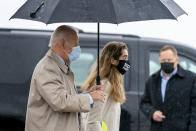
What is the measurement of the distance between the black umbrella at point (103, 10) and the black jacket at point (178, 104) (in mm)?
1519

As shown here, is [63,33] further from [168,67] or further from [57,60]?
[168,67]

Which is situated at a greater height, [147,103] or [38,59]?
[38,59]

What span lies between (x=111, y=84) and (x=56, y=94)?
932 millimetres

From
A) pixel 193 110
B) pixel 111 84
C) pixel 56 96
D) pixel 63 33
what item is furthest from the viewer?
pixel 193 110

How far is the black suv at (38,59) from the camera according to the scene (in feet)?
20.7

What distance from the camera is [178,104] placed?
17.2ft

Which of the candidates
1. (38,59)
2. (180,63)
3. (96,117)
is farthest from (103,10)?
(180,63)

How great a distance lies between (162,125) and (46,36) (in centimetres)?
201

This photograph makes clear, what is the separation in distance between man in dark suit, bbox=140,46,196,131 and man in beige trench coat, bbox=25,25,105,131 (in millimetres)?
1694

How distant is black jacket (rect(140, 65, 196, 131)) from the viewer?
5.22 m

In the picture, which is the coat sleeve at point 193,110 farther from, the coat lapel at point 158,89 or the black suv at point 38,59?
the black suv at point 38,59

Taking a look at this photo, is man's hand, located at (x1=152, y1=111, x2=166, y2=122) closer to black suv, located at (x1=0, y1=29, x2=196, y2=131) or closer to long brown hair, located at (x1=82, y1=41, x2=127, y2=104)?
long brown hair, located at (x1=82, y1=41, x2=127, y2=104)

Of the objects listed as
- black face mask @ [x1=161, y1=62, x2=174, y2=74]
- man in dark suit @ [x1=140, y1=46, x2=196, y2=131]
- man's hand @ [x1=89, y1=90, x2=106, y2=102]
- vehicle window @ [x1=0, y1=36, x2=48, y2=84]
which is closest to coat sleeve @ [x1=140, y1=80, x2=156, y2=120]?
man in dark suit @ [x1=140, y1=46, x2=196, y2=131]

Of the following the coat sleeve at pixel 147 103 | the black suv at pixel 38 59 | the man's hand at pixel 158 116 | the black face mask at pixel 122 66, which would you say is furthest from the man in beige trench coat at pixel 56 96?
the black suv at pixel 38 59
